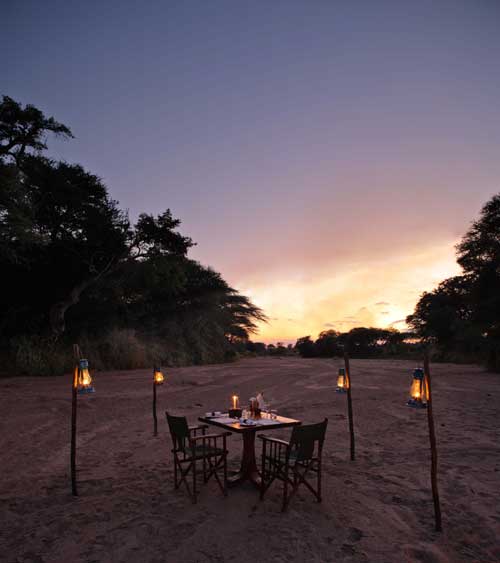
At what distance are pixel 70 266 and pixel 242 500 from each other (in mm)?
16663

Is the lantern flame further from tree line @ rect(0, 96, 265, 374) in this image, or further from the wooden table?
tree line @ rect(0, 96, 265, 374)

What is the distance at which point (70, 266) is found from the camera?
62.0 ft

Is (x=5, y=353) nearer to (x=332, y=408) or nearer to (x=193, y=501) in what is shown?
(x=332, y=408)

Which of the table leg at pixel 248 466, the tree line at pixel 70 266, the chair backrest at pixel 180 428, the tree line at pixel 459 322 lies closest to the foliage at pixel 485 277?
the tree line at pixel 459 322

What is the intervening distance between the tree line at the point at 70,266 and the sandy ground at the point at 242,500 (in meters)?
6.81

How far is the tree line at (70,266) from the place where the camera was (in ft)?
49.6

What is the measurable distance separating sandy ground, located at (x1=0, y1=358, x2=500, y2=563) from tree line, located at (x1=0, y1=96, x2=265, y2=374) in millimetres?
6811

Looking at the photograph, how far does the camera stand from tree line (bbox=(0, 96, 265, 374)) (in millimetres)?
15117

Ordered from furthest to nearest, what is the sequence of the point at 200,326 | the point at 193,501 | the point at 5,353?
the point at 200,326 → the point at 5,353 → the point at 193,501

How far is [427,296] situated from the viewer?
3769 cm

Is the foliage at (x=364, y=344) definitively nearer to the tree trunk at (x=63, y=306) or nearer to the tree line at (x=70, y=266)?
the tree line at (x=70, y=266)

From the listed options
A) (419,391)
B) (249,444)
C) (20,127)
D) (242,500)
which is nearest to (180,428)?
(249,444)

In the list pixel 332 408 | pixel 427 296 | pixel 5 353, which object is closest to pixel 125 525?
pixel 332 408

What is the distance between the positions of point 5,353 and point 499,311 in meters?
21.1
